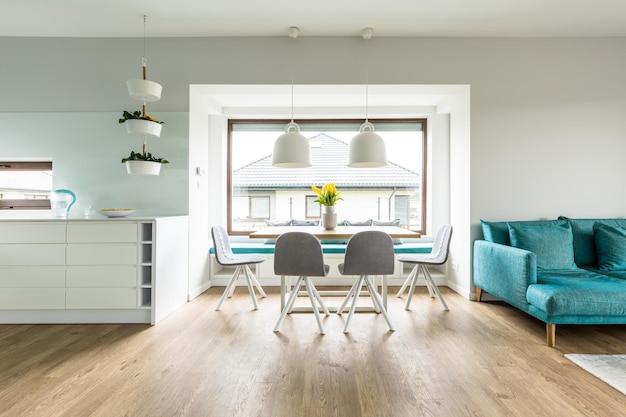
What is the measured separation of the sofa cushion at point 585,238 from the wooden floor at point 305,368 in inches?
28.4

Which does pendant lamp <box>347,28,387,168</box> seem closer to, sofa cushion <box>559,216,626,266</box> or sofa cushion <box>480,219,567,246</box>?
sofa cushion <box>480,219,567,246</box>

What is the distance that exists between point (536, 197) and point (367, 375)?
281 centimetres

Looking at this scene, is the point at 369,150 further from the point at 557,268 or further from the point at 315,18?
the point at 557,268

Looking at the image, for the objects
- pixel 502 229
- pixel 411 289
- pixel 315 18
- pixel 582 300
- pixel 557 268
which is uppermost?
pixel 315 18

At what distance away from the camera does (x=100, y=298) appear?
9.39ft

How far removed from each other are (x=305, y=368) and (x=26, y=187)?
3824 mm

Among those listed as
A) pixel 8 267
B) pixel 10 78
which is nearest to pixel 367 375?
pixel 8 267

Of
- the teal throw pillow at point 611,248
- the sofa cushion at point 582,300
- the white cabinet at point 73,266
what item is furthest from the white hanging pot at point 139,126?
the teal throw pillow at point 611,248

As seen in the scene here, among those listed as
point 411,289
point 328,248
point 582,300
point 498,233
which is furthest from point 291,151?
point 582,300

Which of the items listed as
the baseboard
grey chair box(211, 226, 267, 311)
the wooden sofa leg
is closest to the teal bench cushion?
the baseboard

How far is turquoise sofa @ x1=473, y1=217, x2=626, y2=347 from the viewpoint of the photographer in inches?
93.1

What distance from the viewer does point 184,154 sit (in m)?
3.55

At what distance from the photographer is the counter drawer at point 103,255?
2.85m

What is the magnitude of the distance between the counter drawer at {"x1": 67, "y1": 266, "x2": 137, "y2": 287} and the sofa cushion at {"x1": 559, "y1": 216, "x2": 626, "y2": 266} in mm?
4171
